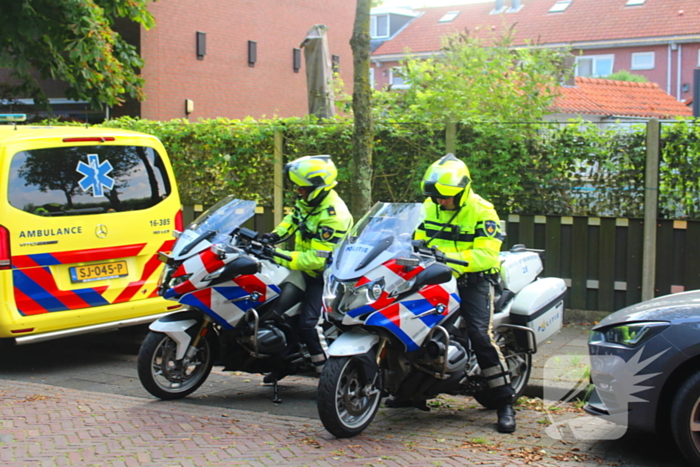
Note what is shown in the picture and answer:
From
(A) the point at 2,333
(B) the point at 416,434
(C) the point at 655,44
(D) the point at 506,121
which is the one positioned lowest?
(B) the point at 416,434

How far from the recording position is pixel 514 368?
5.90 meters

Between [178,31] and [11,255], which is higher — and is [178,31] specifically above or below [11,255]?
above

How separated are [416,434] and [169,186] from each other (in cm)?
385

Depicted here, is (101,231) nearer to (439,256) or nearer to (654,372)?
(439,256)

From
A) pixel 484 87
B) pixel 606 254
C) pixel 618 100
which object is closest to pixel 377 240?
pixel 606 254

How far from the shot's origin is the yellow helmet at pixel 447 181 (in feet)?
17.4

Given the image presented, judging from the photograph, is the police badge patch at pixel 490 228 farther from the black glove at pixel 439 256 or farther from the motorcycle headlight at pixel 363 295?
the motorcycle headlight at pixel 363 295

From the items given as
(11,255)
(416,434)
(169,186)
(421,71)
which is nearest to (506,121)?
(421,71)

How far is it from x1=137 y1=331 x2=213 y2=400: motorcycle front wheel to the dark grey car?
2.88 m

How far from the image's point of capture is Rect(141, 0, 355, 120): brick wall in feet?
65.5

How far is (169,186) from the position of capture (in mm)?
7840

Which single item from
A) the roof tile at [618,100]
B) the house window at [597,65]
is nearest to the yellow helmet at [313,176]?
the roof tile at [618,100]

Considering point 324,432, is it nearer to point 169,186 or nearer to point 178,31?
point 169,186

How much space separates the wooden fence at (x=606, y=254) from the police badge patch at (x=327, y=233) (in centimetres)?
335
